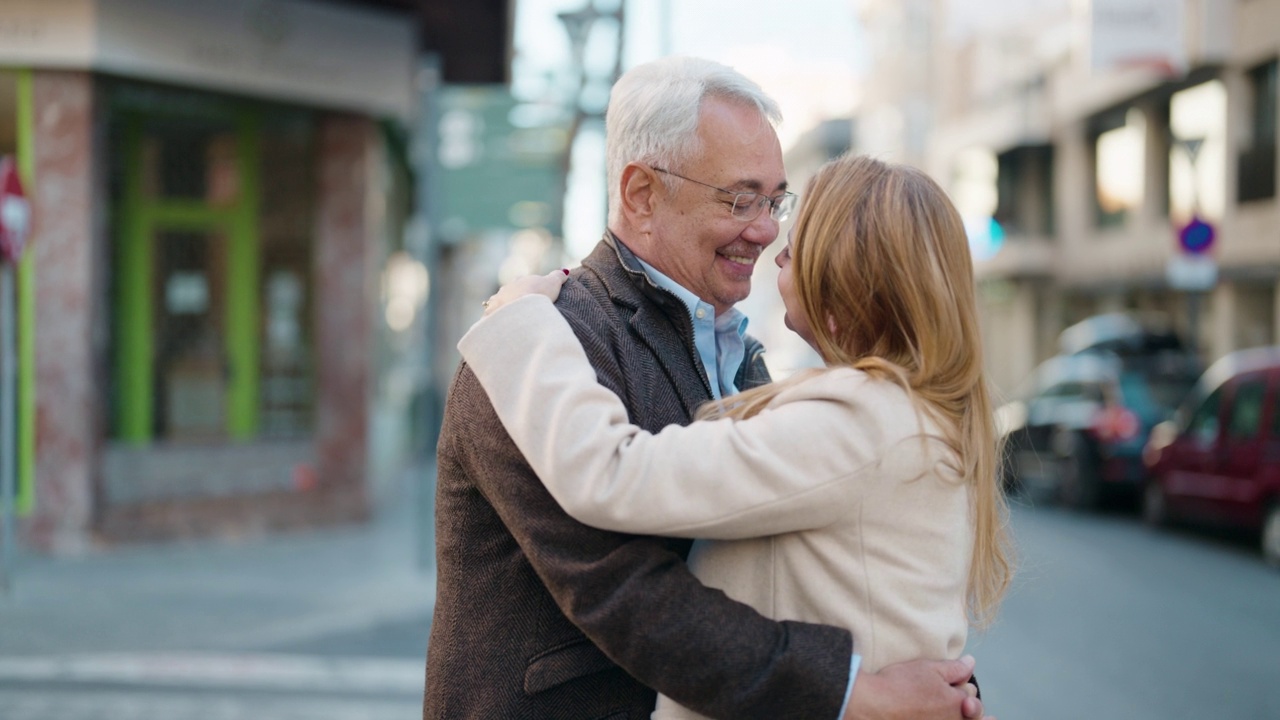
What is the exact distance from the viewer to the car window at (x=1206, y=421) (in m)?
12.5

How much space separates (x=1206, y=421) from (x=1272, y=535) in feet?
6.23

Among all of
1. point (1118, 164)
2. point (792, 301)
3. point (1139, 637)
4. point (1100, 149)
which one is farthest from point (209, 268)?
point (1100, 149)

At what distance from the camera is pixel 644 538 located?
73.6 inches

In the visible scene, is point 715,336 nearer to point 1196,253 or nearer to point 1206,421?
point 1206,421

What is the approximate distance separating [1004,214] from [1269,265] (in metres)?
16.3

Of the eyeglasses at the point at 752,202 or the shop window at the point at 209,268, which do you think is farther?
the shop window at the point at 209,268

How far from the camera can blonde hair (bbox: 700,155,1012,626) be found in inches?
75.8

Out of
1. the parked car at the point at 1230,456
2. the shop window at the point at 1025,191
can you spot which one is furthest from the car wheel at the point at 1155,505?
the shop window at the point at 1025,191

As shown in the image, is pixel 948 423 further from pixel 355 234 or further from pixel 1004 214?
pixel 1004 214

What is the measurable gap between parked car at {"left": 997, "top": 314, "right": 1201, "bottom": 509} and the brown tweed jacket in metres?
13.0

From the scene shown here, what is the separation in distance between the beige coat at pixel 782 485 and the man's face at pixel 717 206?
0.43 m

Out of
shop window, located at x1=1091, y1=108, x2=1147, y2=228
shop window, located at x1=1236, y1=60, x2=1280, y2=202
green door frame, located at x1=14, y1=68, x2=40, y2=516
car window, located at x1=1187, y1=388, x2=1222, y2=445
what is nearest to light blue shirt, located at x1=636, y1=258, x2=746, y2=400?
green door frame, located at x1=14, y1=68, x2=40, y2=516

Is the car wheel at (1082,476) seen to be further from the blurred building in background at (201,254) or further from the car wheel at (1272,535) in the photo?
the blurred building in background at (201,254)

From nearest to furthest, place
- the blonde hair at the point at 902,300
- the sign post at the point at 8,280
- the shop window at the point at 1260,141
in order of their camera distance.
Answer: the blonde hair at the point at 902,300 → the sign post at the point at 8,280 → the shop window at the point at 1260,141
